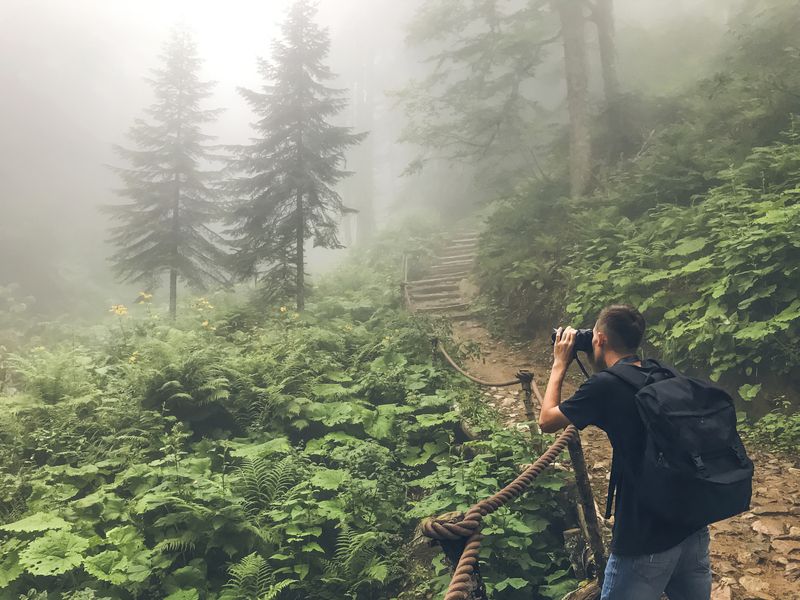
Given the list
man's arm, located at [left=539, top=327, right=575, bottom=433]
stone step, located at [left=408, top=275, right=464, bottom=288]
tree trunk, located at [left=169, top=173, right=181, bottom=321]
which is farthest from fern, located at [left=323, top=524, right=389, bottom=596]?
tree trunk, located at [left=169, top=173, right=181, bottom=321]

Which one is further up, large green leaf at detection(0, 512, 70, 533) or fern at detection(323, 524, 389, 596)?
large green leaf at detection(0, 512, 70, 533)

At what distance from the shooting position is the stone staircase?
1522cm

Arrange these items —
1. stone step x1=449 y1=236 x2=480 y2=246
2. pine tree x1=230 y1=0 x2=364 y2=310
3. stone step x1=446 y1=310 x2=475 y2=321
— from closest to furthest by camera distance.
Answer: stone step x1=446 y1=310 x2=475 y2=321, pine tree x1=230 y1=0 x2=364 y2=310, stone step x1=449 y1=236 x2=480 y2=246

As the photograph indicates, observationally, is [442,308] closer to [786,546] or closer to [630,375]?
[786,546]

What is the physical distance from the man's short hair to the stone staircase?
37.1 ft

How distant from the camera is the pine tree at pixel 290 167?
55.1 feet

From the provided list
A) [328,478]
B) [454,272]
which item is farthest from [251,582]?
[454,272]

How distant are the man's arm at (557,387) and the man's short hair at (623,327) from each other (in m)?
0.24

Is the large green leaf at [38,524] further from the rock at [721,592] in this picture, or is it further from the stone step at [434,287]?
the stone step at [434,287]

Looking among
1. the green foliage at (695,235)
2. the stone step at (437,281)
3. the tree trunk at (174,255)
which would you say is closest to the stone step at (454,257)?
the stone step at (437,281)

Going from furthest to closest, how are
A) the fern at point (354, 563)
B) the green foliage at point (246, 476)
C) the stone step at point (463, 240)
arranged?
the stone step at point (463, 240) → the fern at point (354, 563) → the green foliage at point (246, 476)

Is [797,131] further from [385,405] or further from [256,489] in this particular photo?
[256,489]

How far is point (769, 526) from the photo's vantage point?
15.2 ft

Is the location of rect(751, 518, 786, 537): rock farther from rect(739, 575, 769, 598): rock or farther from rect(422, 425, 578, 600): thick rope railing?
rect(422, 425, 578, 600): thick rope railing
